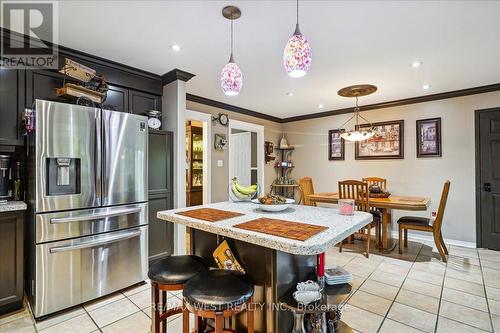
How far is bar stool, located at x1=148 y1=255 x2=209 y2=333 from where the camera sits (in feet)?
4.91

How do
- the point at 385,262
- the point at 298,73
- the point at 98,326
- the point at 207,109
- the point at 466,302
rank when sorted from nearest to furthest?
the point at 298,73
the point at 98,326
the point at 466,302
the point at 385,262
the point at 207,109

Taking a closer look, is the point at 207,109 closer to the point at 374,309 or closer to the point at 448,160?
the point at 374,309

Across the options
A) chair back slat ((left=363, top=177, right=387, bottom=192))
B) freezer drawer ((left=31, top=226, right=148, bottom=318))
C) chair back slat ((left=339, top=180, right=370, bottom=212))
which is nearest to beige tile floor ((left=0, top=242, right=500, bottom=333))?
freezer drawer ((left=31, top=226, right=148, bottom=318))

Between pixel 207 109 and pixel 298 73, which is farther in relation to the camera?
pixel 207 109

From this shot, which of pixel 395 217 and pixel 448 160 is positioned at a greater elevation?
pixel 448 160

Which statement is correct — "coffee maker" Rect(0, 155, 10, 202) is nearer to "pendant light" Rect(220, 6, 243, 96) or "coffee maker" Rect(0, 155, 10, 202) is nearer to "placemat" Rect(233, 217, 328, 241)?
"pendant light" Rect(220, 6, 243, 96)

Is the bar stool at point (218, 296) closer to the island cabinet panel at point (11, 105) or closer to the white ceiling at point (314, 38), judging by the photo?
the white ceiling at point (314, 38)

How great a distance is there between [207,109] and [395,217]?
3.92 meters

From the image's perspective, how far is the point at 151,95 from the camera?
11.1 feet

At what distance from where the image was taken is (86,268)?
7.43ft

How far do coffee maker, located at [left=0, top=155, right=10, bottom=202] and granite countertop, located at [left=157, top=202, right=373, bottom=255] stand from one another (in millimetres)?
1764

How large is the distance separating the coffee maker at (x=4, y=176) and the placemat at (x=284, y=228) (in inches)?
95.5

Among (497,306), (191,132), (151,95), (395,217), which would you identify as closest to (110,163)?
(151,95)

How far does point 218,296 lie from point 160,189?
211 centimetres
